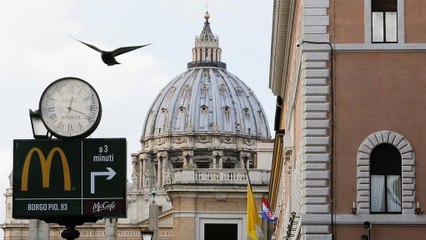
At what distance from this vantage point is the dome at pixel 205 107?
180 metres

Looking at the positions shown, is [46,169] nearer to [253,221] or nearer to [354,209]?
[354,209]

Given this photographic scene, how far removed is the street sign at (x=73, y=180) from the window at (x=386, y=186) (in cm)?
1268

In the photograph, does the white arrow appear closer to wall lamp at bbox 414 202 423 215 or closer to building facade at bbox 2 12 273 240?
wall lamp at bbox 414 202 423 215

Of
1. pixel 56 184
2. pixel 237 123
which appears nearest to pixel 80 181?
pixel 56 184

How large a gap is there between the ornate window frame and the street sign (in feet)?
40.9

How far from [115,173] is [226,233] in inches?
3164

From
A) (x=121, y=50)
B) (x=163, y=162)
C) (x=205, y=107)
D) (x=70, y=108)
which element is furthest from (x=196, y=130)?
(x=70, y=108)

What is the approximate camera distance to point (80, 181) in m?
14.0

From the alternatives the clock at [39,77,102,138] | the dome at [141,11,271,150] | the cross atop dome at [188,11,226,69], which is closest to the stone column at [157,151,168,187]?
the dome at [141,11,271,150]

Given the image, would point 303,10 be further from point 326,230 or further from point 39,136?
point 39,136

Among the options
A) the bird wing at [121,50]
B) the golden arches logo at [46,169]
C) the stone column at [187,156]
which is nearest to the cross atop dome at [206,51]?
the stone column at [187,156]

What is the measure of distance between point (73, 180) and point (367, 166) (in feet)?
42.1

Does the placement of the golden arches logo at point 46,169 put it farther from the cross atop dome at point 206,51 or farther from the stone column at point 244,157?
the cross atop dome at point 206,51

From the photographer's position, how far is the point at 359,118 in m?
26.3
